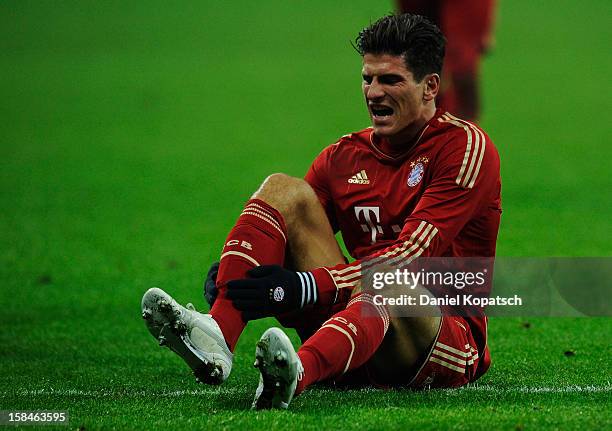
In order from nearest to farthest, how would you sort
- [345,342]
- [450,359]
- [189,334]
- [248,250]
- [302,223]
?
[345,342] < [189,334] < [450,359] < [248,250] < [302,223]

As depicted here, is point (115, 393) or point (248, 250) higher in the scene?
point (248, 250)

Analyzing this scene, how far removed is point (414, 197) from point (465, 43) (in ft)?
31.3

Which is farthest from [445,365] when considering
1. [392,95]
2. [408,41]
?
[408,41]

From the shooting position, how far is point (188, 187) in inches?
588

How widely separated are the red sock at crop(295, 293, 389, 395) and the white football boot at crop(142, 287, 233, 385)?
448mm

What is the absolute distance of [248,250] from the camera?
6031 mm

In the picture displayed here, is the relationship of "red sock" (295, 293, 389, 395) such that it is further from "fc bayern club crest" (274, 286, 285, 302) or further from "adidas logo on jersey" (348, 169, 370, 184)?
"adidas logo on jersey" (348, 169, 370, 184)

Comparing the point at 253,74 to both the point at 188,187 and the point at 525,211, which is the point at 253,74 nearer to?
the point at 188,187

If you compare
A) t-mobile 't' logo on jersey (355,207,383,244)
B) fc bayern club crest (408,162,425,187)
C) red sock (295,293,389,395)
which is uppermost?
fc bayern club crest (408,162,425,187)

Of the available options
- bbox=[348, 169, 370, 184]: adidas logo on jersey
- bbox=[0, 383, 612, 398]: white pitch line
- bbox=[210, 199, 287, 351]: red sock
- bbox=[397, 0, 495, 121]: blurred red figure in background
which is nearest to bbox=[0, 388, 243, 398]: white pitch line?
bbox=[0, 383, 612, 398]: white pitch line

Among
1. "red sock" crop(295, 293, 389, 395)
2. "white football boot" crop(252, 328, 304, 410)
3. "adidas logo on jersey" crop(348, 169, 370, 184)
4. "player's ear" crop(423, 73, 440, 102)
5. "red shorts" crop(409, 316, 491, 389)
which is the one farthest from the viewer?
"adidas logo on jersey" crop(348, 169, 370, 184)

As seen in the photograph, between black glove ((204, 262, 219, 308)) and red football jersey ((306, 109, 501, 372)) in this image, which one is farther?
black glove ((204, 262, 219, 308))

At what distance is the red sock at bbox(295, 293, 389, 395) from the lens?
5.34 metres

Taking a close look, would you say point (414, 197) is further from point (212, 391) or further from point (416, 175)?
point (212, 391)
